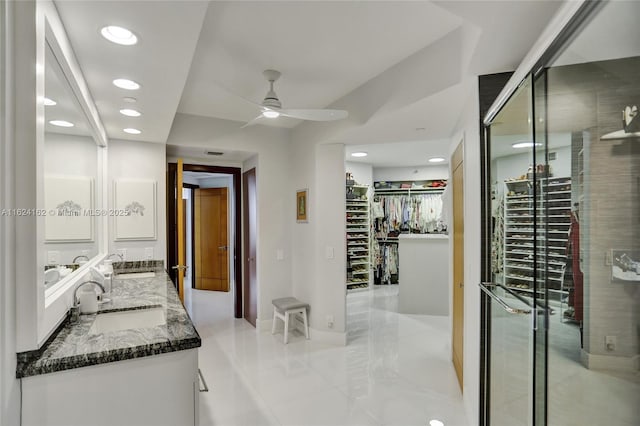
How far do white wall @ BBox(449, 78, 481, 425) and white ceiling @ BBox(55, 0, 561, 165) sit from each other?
211 mm

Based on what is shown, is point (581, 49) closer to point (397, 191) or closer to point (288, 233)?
point (288, 233)

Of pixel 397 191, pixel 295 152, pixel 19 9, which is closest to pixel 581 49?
A: pixel 19 9

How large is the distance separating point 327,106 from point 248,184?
64.8 inches

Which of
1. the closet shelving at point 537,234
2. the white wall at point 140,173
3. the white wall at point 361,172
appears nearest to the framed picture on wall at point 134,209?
the white wall at point 140,173

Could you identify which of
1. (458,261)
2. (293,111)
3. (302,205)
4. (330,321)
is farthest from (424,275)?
(293,111)

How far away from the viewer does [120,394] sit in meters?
1.37

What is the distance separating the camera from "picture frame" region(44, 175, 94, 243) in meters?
1.72

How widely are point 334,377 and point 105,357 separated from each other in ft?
7.16

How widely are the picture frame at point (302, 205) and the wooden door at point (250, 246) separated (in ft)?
1.89

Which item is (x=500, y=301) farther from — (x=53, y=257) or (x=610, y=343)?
(x=53, y=257)

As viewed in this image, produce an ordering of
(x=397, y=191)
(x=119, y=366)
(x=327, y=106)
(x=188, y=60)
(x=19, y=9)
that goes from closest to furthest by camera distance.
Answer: (x=19, y=9) < (x=119, y=366) < (x=188, y=60) < (x=327, y=106) < (x=397, y=191)

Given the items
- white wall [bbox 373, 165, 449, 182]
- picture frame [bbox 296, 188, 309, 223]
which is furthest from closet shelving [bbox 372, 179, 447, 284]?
picture frame [bbox 296, 188, 309, 223]

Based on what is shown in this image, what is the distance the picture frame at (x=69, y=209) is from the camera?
5.64ft

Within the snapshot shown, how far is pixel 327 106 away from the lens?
378cm
